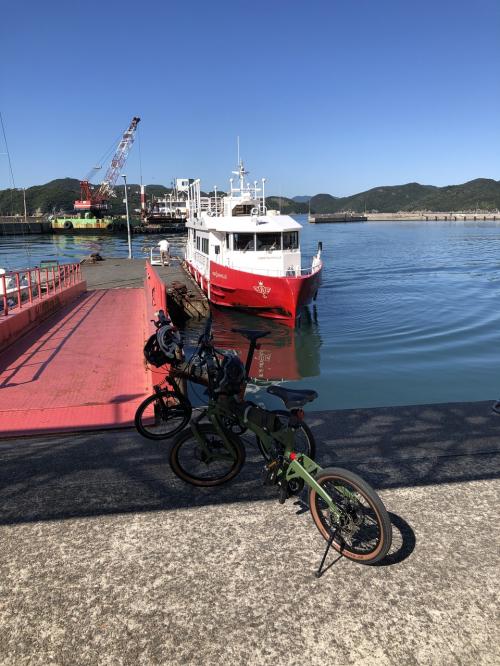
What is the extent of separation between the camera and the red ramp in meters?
6.30

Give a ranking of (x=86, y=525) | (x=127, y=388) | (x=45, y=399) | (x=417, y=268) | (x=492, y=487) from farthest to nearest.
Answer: (x=417, y=268)
(x=127, y=388)
(x=45, y=399)
(x=492, y=487)
(x=86, y=525)

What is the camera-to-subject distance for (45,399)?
301 inches

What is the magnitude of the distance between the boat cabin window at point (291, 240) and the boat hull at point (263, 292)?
147 cm

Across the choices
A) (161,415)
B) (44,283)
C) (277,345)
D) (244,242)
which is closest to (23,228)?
(244,242)

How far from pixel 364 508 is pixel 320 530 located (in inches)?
18.2

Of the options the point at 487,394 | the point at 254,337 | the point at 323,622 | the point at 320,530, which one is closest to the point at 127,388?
the point at 254,337

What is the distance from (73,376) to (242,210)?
654 inches

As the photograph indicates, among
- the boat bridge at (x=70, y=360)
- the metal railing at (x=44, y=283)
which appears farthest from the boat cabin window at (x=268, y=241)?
the metal railing at (x=44, y=283)

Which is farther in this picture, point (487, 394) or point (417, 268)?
point (417, 268)

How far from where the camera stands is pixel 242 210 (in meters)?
23.7

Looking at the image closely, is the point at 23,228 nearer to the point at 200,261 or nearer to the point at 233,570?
the point at 200,261

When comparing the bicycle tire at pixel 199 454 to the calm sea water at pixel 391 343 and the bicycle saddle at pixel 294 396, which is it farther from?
the calm sea water at pixel 391 343

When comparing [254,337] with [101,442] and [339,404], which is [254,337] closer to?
[101,442]

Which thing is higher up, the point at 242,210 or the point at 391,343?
the point at 242,210
